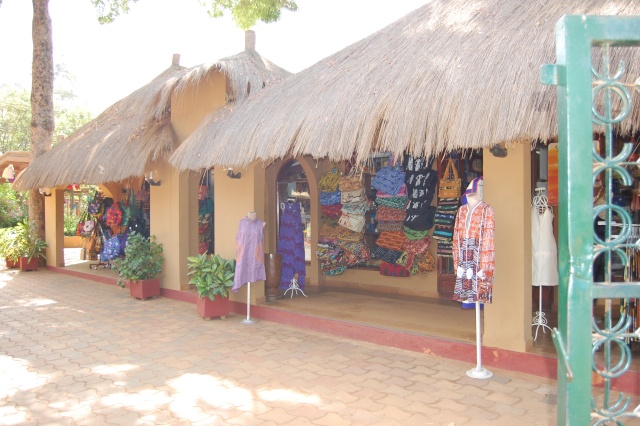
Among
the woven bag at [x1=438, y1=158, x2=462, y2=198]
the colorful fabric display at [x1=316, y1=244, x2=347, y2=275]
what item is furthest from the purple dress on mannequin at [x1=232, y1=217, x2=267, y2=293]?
the woven bag at [x1=438, y1=158, x2=462, y2=198]

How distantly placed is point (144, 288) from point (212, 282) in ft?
7.36

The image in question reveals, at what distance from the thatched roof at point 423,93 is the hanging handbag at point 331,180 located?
2103mm

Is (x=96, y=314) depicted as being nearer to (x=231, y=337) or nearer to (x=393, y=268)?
(x=231, y=337)

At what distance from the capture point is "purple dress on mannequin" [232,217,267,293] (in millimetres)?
6551

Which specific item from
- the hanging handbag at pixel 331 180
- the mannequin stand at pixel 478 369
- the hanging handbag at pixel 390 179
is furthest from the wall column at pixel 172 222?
the mannequin stand at pixel 478 369

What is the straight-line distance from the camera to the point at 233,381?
4430 millimetres

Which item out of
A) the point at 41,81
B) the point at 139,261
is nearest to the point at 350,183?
the point at 139,261

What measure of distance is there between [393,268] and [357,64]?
337cm

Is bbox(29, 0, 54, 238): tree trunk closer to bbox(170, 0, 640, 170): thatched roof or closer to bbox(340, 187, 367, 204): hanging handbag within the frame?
bbox(170, 0, 640, 170): thatched roof

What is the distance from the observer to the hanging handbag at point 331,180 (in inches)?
328

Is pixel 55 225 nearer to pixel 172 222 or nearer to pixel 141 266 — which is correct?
pixel 141 266

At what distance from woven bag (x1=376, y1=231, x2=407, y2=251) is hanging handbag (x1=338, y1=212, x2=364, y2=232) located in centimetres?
37

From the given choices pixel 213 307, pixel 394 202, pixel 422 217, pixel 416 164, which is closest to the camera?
pixel 213 307

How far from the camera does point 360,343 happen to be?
5594 mm
